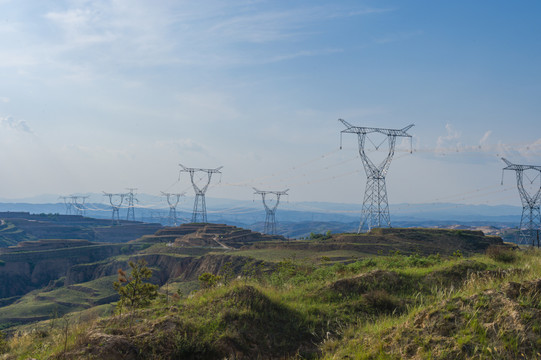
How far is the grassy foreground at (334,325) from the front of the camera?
6.47m

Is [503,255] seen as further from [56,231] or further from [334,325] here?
[56,231]

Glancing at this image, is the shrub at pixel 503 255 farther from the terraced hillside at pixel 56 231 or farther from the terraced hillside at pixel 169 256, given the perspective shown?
the terraced hillside at pixel 56 231

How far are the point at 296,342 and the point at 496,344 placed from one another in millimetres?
4371

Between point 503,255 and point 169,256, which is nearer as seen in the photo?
point 503,255

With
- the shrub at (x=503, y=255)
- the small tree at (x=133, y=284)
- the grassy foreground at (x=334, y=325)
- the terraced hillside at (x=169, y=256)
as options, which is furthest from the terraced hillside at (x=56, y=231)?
the shrub at (x=503, y=255)

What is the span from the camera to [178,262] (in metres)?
73.9

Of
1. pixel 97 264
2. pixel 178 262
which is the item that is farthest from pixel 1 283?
pixel 178 262

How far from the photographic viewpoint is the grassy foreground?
647 cm

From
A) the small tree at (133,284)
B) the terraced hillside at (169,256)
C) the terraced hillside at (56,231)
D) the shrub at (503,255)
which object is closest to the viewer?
the small tree at (133,284)

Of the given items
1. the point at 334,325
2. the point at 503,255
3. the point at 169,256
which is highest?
the point at 503,255

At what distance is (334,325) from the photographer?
982cm

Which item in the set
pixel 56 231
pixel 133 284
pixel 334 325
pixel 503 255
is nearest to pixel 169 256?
pixel 133 284

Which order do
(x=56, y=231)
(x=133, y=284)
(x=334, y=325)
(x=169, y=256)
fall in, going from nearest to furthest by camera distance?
1. (x=334, y=325)
2. (x=133, y=284)
3. (x=169, y=256)
4. (x=56, y=231)

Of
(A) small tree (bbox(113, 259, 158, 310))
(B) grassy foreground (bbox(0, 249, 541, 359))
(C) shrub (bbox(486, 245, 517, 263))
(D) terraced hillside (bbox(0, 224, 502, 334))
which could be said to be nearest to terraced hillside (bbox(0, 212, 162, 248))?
(D) terraced hillside (bbox(0, 224, 502, 334))
